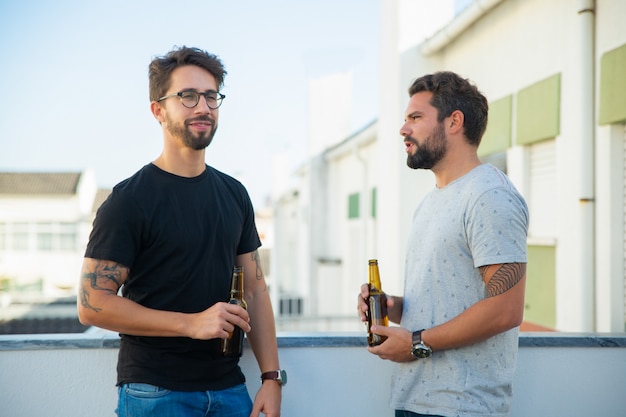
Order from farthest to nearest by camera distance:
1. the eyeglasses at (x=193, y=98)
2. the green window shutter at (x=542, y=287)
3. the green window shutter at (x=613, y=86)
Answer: the green window shutter at (x=542, y=287), the green window shutter at (x=613, y=86), the eyeglasses at (x=193, y=98)

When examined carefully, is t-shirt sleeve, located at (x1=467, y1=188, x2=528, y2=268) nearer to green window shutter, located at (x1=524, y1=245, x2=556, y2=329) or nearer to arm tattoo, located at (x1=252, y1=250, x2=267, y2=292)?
arm tattoo, located at (x1=252, y1=250, x2=267, y2=292)

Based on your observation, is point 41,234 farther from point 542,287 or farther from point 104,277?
point 104,277

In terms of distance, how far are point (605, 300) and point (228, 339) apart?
12.8 ft

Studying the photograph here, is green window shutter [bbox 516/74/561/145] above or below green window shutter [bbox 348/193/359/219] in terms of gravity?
above

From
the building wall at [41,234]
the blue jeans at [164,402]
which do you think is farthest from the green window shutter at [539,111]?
the building wall at [41,234]

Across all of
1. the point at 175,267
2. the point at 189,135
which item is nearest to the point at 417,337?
the point at 175,267

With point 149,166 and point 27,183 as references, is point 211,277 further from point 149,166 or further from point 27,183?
point 27,183

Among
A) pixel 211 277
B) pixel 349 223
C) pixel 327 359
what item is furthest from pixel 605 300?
pixel 349 223

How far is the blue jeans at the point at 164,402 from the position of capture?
2.45 meters

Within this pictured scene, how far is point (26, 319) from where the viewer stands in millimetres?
27344

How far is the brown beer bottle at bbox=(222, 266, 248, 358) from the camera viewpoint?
2.65 m

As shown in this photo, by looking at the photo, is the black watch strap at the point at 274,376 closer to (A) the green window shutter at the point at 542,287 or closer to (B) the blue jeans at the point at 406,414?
(B) the blue jeans at the point at 406,414

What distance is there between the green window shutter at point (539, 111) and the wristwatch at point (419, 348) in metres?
4.55

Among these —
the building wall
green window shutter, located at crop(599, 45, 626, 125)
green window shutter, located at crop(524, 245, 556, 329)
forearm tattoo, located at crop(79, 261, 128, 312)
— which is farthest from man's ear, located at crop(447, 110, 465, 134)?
the building wall
